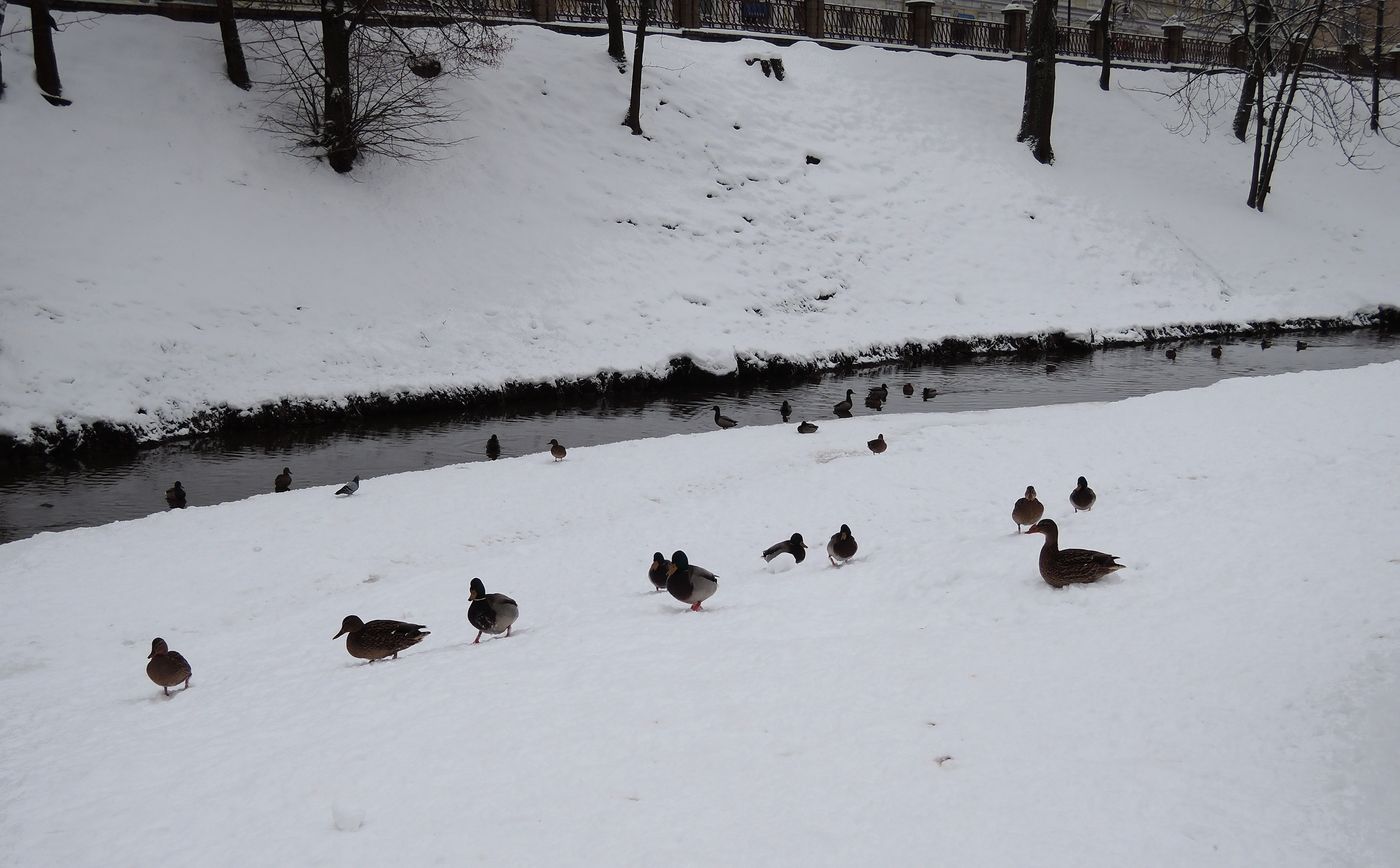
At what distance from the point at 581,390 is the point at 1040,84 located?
69.5ft

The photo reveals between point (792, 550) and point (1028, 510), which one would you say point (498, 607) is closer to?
point (792, 550)

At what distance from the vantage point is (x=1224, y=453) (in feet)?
40.1

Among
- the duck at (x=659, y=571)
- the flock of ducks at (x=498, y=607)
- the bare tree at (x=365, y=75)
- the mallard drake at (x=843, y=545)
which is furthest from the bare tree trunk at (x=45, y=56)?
the mallard drake at (x=843, y=545)

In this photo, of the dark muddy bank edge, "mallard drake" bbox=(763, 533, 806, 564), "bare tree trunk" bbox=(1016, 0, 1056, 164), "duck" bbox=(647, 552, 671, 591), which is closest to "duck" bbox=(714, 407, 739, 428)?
the dark muddy bank edge

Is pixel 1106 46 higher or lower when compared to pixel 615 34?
higher

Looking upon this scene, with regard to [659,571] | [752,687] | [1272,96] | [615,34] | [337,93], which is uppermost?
[615,34]

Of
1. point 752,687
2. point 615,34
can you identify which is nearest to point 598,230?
point 615,34

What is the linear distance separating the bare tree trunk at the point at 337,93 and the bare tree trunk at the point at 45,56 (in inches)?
216

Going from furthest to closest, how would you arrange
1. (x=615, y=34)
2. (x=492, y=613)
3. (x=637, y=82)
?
(x=615, y=34), (x=637, y=82), (x=492, y=613)

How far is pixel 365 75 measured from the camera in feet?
81.0

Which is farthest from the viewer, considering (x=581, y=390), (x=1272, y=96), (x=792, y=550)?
(x=1272, y=96)

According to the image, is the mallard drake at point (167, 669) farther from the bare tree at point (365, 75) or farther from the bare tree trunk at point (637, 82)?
the bare tree trunk at point (637, 82)

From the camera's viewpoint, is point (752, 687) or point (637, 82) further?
point (637, 82)

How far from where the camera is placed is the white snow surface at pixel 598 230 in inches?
754
